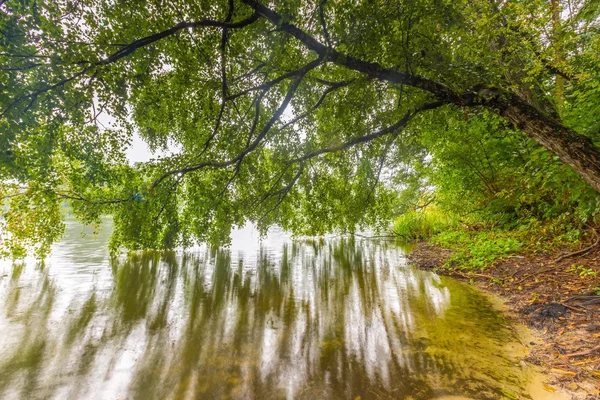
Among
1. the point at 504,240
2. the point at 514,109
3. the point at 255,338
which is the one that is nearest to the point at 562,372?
the point at 514,109

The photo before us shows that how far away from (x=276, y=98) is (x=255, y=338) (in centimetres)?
525

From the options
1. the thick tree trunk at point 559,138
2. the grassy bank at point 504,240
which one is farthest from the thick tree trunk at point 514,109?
the grassy bank at point 504,240

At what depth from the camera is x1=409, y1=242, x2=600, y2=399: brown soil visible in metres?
2.81

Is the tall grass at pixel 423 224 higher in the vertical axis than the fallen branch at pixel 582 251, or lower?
higher

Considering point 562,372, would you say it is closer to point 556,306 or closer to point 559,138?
point 556,306

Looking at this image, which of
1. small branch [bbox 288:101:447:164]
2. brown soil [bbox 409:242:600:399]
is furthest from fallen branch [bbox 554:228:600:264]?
small branch [bbox 288:101:447:164]

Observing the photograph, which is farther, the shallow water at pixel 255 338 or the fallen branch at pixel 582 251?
the fallen branch at pixel 582 251

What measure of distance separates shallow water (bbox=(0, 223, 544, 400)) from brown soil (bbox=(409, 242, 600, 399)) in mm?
408

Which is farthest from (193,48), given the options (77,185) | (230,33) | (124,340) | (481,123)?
(481,123)

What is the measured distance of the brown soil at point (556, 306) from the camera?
2.81 meters

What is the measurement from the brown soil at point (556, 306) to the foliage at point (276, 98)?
4.53ft

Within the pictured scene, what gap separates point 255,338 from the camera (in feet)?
13.4

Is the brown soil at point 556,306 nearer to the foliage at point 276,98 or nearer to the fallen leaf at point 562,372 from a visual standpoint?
the fallen leaf at point 562,372

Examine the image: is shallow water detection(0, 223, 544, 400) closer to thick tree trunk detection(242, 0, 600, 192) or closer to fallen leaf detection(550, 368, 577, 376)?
fallen leaf detection(550, 368, 577, 376)
